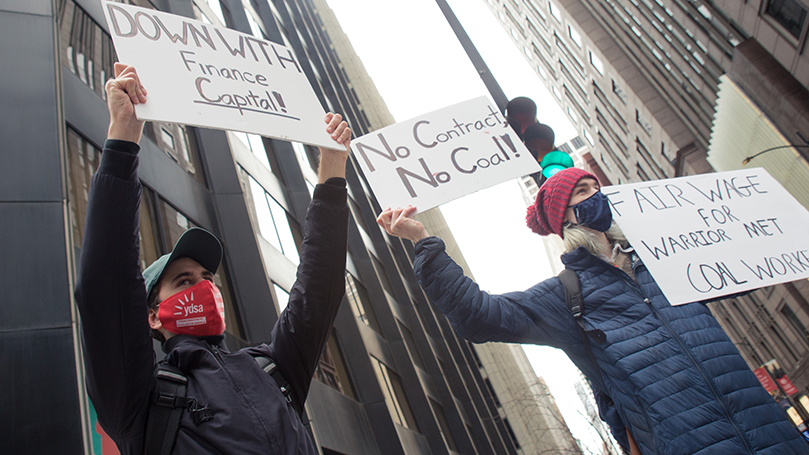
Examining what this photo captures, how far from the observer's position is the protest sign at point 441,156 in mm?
3646

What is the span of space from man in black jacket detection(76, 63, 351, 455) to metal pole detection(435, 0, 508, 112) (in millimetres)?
3509

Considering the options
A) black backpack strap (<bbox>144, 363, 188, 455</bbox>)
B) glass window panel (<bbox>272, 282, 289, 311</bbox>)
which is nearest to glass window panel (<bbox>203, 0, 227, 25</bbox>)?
glass window panel (<bbox>272, 282, 289, 311</bbox>)

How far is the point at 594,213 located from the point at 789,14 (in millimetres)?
14671

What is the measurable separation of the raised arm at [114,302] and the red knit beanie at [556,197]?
2.39 meters

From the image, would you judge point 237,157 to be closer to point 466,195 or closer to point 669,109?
point 466,195

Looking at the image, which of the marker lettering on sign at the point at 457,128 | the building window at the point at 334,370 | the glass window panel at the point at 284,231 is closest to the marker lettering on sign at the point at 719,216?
the marker lettering on sign at the point at 457,128

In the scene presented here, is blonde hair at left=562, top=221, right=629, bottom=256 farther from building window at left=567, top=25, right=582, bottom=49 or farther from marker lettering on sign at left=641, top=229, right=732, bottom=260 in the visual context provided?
building window at left=567, top=25, right=582, bottom=49

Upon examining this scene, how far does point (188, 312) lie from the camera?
2412 mm

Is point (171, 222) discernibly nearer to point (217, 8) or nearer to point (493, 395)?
Result: point (217, 8)

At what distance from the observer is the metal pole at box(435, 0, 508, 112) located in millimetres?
5574

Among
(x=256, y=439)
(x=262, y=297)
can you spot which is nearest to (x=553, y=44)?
(x=262, y=297)

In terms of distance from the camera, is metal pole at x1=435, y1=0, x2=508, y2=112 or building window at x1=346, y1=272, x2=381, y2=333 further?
building window at x1=346, y1=272, x2=381, y2=333

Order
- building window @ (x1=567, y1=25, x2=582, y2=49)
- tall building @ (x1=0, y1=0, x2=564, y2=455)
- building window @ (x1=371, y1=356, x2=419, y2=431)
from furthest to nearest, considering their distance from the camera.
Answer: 1. building window @ (x1=567, y1=25, x2=582, y2=49)
2. building window @ (x1=371, y1=356, x2=419, y2=431)
3. tall building @ (x1=0, y1=0, x2=564, y2=455)

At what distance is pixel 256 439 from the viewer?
1.99 metres
